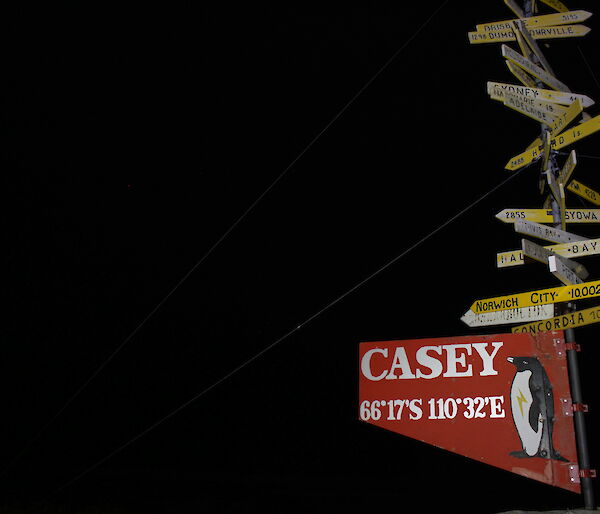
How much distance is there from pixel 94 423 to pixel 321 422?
28.8 ft

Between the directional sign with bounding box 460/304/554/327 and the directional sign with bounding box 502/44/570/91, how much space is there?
2.71m

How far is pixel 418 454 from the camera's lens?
22.3 m

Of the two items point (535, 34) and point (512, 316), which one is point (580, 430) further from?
point (535, 34)

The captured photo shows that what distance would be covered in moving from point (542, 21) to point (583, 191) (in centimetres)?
205

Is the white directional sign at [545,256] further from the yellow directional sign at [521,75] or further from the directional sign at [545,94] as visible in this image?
the yellow directional sign at [521,75]

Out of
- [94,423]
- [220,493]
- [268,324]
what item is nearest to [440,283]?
[268,324]

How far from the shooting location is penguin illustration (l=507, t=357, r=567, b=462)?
5309mm

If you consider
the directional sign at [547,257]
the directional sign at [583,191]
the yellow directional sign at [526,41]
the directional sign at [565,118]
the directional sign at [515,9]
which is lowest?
the directional sign at [547,257]

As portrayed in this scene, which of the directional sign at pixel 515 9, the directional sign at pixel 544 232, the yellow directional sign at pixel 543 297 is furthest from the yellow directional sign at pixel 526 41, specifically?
the yellow directional sign at pixel 543 297

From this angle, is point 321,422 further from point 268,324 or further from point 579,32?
point 579,32

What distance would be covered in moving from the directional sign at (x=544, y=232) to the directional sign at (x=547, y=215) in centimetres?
26

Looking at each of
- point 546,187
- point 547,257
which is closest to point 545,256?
point 547,257

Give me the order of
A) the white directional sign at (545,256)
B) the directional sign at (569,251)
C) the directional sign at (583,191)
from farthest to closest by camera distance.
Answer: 1. the directional sign at (583,191)
2. the directional sign at (569,251)
3. the white directional sign at (545,256)

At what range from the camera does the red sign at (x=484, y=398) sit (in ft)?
17.5
